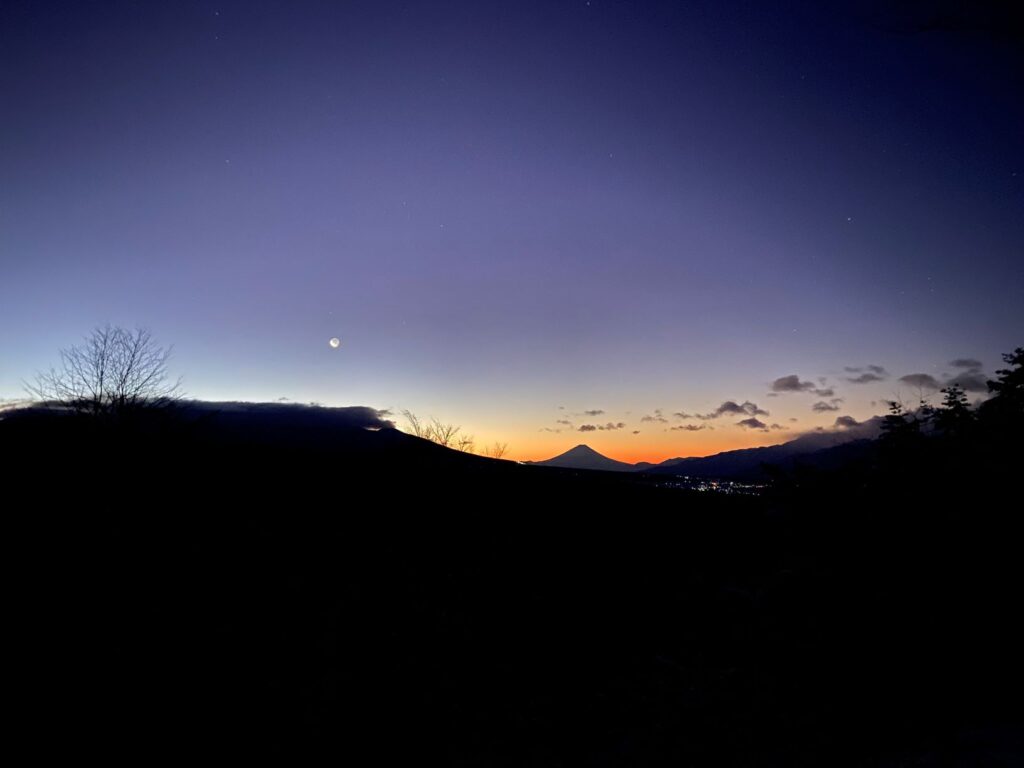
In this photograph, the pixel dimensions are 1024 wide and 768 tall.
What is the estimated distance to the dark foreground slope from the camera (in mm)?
5254

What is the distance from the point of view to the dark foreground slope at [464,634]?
5.25m

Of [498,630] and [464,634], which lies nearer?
[464,634]

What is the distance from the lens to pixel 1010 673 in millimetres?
4781

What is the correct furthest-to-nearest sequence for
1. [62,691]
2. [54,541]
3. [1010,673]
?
1. [54,541]
2. [62,691]
3. [1010,673]

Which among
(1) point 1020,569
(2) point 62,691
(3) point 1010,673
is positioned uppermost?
(1) point 1020,569

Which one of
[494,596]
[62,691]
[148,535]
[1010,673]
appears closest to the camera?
[1010,673]

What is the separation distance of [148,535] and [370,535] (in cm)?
483

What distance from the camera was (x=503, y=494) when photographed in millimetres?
18719

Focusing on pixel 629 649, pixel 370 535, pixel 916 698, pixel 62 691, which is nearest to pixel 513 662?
pixel 629 649

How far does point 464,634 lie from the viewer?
30.0 feet

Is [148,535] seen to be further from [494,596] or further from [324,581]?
[494,596]

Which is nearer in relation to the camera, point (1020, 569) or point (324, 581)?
point (1020, 569)

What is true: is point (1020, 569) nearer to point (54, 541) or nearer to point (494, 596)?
point (494, 596)

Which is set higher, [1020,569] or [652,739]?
[1020,569]
